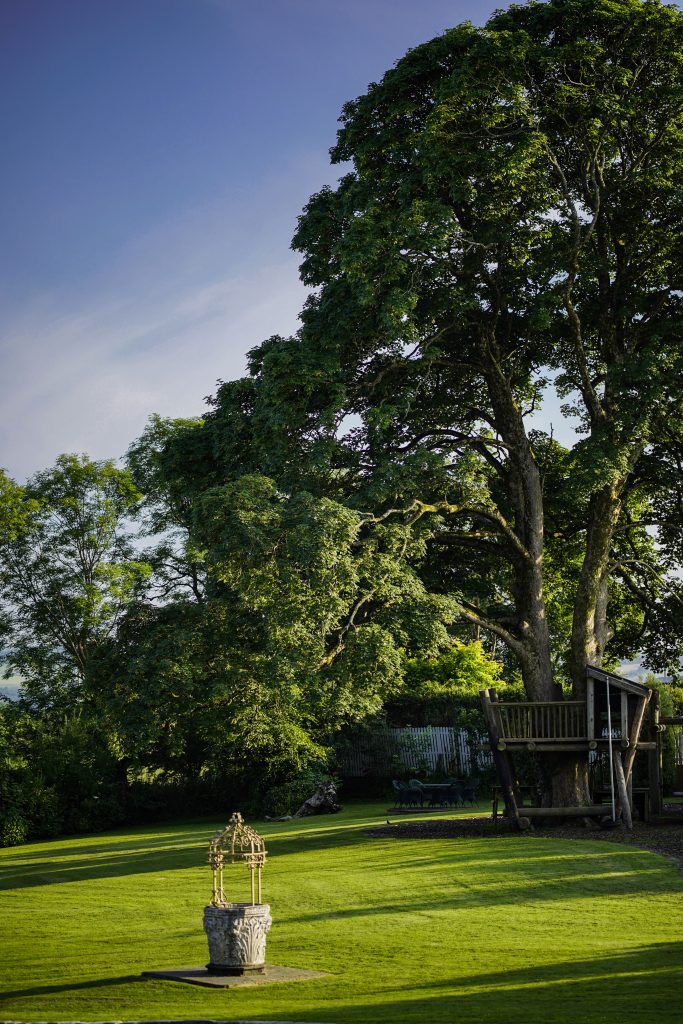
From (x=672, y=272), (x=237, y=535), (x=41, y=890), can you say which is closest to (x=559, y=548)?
(x=672, y=272)

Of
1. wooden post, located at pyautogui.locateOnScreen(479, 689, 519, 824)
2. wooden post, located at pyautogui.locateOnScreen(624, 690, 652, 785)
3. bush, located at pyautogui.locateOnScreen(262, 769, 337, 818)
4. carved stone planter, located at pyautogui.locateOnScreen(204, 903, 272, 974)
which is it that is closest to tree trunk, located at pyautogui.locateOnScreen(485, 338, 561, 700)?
wooden post, located at pyautogui.locateOnScreen(479, 689, 519, 824)

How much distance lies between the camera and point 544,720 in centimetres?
2316

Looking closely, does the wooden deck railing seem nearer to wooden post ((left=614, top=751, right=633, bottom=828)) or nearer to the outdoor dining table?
wooden post ((left=614, top=751, right=633, bottom=828))

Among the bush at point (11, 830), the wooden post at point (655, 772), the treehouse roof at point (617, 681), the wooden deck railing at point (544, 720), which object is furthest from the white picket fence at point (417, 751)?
the treehouse roof at point (617, 681)

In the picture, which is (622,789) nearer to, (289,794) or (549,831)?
(549,831)

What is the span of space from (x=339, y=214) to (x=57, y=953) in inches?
646

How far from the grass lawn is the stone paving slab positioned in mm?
186

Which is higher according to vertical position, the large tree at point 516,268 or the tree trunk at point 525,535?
the large tree at point 516,268

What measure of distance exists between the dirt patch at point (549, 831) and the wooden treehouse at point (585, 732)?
35cm

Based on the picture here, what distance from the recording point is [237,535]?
19172 mm

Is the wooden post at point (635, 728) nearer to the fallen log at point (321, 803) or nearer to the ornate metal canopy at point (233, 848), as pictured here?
the fallen log at point (321, 803)

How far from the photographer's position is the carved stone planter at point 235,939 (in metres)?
10.9

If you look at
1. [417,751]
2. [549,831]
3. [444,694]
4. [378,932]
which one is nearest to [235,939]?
[378,932]

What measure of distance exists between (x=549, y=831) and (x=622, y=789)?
1.68 meters
